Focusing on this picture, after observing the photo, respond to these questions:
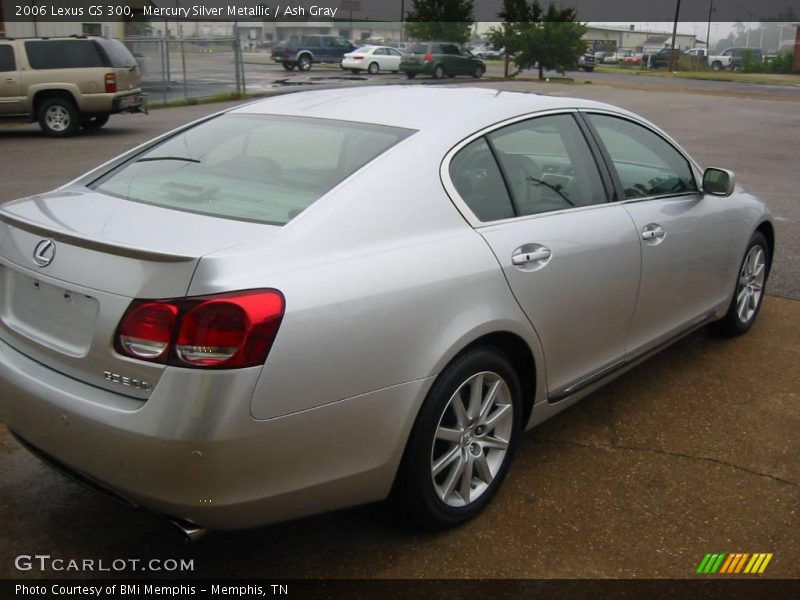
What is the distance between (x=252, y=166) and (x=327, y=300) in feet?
3.24

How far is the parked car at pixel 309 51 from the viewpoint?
41375 millimetres

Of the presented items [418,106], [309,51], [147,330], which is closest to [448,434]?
[147,330]

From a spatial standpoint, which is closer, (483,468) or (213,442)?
(213,442)

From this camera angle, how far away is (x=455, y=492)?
3.21 meters

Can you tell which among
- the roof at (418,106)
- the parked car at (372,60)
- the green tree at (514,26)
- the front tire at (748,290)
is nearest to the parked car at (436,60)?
the parked car at (372,60)

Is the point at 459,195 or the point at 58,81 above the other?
the point at 459,195

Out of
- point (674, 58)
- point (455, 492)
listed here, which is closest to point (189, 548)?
point (455, 492)

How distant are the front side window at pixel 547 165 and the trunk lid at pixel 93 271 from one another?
120 centimetres

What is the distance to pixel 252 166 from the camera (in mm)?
3383

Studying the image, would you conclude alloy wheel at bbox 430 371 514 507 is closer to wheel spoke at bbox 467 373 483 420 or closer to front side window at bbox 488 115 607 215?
wheel spoke at bbox 467 373 483 420

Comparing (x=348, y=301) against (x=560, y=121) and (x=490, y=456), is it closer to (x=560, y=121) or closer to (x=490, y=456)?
(x=490, y=456)

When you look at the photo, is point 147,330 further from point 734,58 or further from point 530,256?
point 734,58

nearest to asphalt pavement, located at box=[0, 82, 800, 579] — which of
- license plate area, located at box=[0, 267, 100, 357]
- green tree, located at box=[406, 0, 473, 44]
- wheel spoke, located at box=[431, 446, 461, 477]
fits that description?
wheel spoke, located at box=[431, 446, 461, 477]

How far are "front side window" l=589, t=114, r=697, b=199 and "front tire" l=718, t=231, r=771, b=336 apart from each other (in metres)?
0.83
